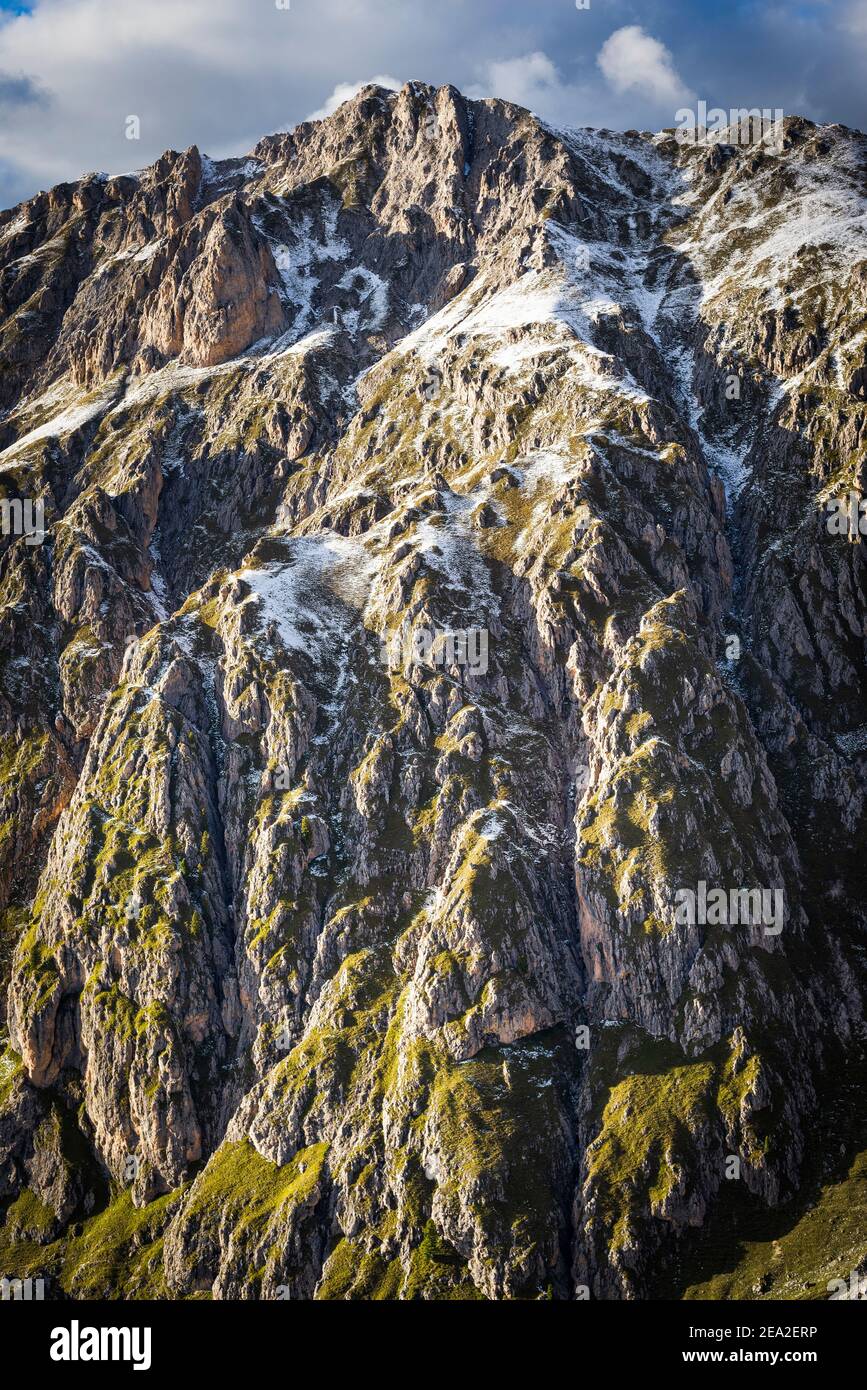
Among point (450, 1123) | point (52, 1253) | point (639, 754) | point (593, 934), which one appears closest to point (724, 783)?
point (639, 754)

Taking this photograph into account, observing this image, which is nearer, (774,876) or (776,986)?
(776,986)

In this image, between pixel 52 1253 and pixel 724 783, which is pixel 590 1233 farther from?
pixel 52 1253

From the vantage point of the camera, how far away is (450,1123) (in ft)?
511

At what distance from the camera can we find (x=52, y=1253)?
6978 inches

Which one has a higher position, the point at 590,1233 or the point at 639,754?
the point at 639,754

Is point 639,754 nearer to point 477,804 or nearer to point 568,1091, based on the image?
point 477,804

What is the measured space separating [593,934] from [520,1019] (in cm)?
1777

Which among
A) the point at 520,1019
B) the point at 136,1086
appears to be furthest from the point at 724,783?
the point at 136,1086
